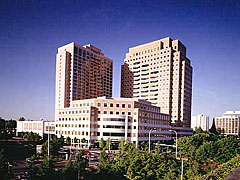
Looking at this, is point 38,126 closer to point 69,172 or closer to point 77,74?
point 77,74

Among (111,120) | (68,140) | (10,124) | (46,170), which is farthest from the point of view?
(10,124)

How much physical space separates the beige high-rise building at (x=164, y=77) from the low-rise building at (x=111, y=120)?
25.7m

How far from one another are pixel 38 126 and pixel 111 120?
145ft

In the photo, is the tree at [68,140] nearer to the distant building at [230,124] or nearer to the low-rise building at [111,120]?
the low-rise building at [111,120]

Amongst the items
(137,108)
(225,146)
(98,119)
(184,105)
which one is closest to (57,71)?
(98,119)

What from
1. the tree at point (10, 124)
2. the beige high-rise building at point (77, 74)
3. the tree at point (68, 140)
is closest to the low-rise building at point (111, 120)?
the tree at point (68, 140)

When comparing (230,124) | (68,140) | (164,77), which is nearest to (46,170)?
(68,140)

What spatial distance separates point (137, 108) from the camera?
73.4m

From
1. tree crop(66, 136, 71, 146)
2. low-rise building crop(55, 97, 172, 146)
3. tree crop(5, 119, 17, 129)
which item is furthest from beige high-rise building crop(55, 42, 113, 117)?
tree crop(5, 119, 17, 129)

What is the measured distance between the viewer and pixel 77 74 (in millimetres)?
106875

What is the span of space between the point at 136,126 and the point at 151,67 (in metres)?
46.4

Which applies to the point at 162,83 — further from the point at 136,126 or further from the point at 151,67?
the point at 136,126

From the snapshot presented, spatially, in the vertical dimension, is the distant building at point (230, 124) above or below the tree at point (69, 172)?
below

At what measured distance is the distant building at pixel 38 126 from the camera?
9468 cm
